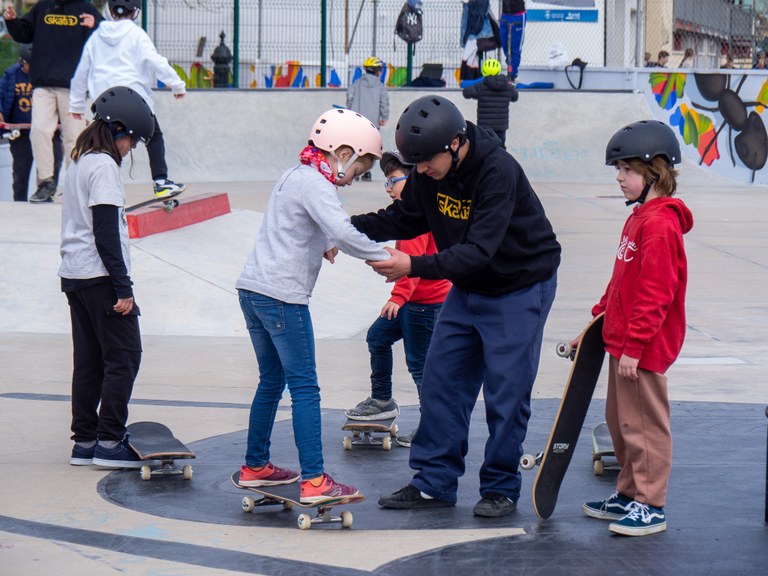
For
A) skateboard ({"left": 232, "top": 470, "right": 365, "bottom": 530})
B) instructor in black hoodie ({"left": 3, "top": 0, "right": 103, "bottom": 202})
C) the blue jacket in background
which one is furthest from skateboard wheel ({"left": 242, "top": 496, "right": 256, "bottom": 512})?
the blue jacket in background

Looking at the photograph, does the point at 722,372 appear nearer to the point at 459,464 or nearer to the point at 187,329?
the point at 459,464

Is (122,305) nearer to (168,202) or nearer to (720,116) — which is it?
(168,202)

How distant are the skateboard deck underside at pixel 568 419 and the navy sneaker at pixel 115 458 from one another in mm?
1999

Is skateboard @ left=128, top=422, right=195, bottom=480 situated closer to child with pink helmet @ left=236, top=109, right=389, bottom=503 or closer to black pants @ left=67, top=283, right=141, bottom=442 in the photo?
black pants @ left=67, top=283, right=141, bottom=442

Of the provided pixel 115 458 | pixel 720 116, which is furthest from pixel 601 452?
pixel 720 116

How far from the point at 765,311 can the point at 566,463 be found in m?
5.83

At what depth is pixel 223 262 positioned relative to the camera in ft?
35.6

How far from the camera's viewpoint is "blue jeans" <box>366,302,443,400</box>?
613cm

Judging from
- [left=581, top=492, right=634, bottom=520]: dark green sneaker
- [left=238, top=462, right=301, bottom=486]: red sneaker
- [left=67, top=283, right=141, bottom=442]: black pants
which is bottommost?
[left=581, top=492, right=634, bottom=520]: dark green sneaker

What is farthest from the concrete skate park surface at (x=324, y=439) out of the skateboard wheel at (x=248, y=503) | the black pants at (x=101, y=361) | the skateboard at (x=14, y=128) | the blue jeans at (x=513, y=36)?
the blue jeans at (x=513, y=36)

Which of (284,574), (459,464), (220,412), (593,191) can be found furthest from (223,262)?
(593,191)

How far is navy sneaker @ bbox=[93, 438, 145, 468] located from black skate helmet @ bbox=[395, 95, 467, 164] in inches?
81.6

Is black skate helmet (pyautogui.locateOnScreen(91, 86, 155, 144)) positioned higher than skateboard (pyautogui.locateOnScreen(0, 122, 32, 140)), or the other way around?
skateboard (pyautogui.locateOnScreen(0, 122, 32, 140))

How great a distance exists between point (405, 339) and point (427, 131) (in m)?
1.77
